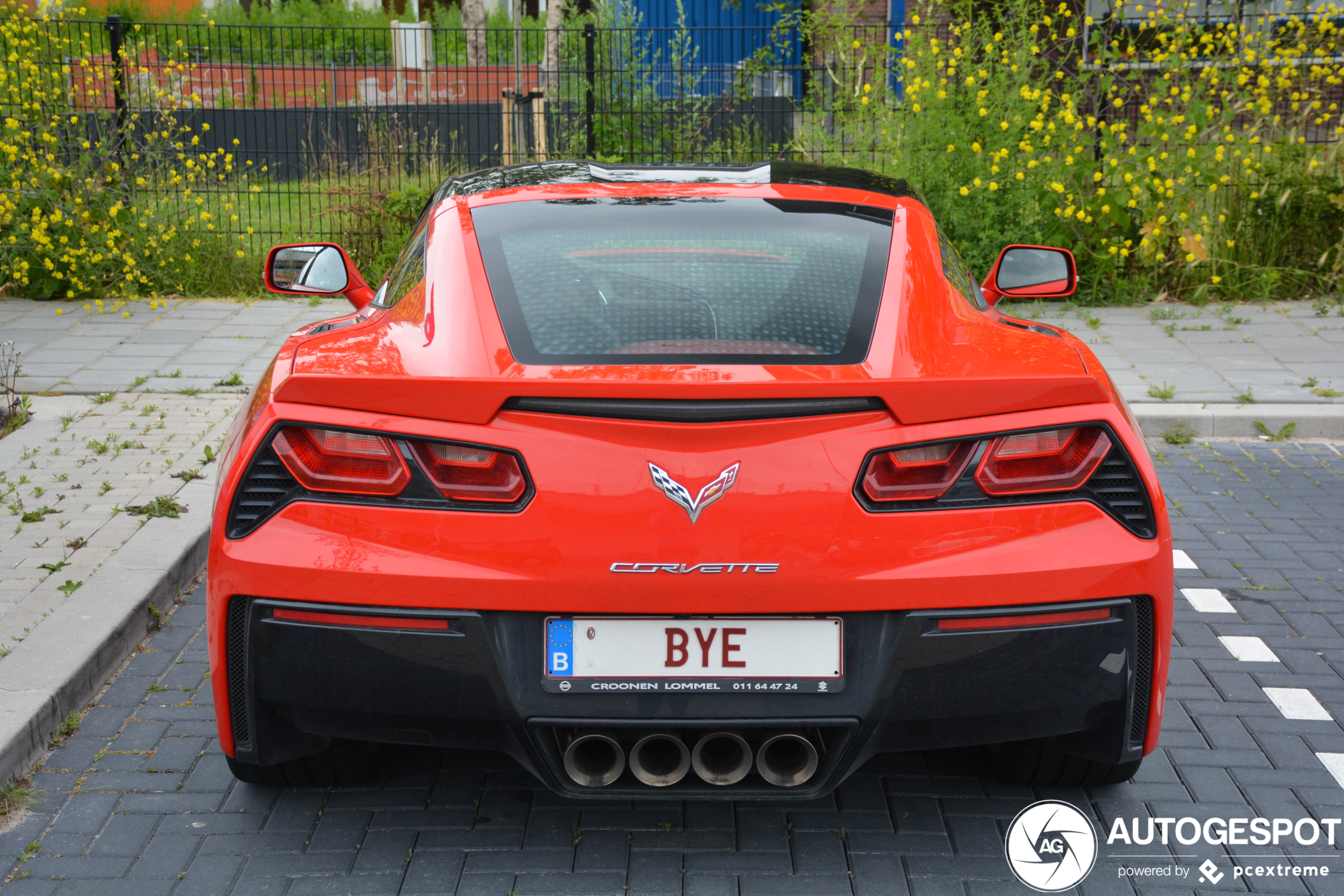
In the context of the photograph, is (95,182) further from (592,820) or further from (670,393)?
(670,393)

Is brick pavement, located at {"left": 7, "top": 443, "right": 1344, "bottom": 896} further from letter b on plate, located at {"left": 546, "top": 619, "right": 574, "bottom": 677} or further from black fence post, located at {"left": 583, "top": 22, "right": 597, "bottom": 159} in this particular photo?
black fence post, located at {"left": 583, "top": 22, "right": 597, "bottom": 159}

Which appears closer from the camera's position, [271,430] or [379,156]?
[271,430]

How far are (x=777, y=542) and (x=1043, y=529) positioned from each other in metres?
0.54

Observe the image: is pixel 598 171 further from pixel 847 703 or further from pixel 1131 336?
pixel 1131 336

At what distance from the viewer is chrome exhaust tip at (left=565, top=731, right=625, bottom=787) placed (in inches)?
97.7

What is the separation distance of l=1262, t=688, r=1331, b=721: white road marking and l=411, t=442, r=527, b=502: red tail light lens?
2436 millimetres

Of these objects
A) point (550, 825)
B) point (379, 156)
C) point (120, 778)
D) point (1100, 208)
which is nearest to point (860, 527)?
point (550, 825)

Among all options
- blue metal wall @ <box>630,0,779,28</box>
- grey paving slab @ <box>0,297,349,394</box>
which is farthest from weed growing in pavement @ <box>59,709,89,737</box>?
blue metal wall @ <box>630,0,779,28</box>

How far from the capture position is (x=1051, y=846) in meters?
2.83

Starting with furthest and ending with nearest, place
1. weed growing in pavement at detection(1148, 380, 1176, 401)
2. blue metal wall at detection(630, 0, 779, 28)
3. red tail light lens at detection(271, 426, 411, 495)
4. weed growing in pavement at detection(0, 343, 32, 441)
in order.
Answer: blue metal wall at detection(630, 0, 779, 28) → weed growing in pavement at detection(1148, 380, 1176, 401) → weed growing in pavement at detection(0, 343, 32, 441) → red tail light lens at detection(271, 426, 411, 495)

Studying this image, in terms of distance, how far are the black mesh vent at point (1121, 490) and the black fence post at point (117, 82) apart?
9.25 meters

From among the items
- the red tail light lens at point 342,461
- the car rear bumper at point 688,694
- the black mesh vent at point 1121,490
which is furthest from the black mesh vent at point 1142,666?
the red tail light lens at point 342,461

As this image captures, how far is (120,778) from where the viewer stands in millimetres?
3141

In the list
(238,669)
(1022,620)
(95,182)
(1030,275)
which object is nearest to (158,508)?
(238,669)
